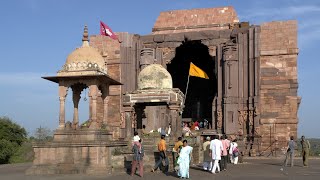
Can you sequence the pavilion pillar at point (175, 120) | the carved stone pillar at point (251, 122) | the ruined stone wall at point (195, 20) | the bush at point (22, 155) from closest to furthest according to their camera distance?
the pavilion pillar at point (175, 120) < the carved stone pillar at point (251, 122) < the ruined stone wall at point (195, 20) < the bush at point (22, 155)

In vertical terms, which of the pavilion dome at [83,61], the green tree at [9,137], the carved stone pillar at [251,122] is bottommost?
the green tree at [9,137]

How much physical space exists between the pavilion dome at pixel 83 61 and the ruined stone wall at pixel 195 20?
18.0 meters

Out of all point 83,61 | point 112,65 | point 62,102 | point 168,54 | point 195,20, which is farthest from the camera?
point 195,20

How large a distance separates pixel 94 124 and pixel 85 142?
1043mm

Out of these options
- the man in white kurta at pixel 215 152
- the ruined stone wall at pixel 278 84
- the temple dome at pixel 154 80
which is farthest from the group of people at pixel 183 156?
the ruined stone wall at pixel 278 84

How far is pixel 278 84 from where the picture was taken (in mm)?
28719

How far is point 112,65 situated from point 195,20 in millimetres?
7576

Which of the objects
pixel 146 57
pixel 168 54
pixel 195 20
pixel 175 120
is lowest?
pixel 175 120

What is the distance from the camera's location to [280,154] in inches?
1085

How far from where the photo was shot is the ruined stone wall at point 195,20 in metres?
33.6

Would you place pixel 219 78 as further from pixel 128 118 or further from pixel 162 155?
pixel 162 155

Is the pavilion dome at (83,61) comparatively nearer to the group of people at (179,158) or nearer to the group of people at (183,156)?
the group of people at (183,156)

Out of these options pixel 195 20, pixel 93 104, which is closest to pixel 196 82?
pixel 195 20

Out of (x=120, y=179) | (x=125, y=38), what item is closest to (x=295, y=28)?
(x=125, y=38)
